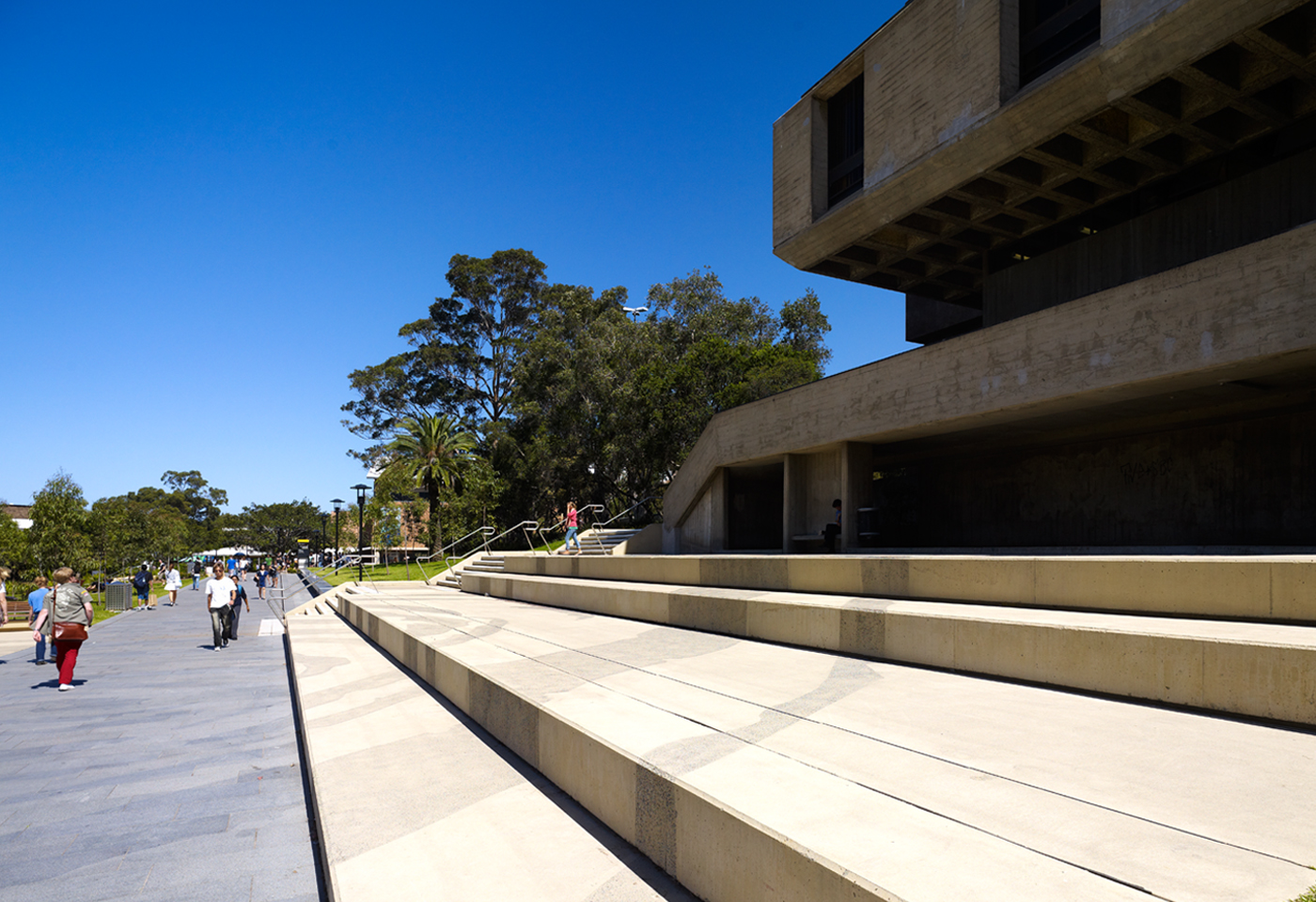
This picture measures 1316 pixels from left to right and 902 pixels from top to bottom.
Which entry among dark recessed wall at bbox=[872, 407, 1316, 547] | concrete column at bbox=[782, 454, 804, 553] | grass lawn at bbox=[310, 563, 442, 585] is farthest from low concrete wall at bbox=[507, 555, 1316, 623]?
grass lawn at bbox=[310, 563, 442, 585]

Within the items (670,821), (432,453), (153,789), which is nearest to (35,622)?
(153,789)

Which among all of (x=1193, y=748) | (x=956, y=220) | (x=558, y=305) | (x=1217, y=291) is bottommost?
(x=1193, y=748)

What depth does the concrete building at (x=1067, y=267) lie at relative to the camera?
36.8 feet

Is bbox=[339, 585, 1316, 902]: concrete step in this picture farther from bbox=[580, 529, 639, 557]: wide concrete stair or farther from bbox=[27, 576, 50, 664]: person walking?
bbox=[580, 529, 639, 557]: wide concrete stair

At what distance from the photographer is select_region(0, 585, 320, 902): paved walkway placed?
4945 millimetres

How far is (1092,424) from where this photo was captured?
591 inches

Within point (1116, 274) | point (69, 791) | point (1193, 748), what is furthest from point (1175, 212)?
point (69, 791)

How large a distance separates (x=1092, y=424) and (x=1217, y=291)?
525 cm

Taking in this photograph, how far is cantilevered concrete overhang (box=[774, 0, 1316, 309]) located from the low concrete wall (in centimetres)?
942

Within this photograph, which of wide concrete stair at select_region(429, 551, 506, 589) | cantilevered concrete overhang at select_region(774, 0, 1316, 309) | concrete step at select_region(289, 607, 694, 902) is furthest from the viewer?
wide concrete stair at select_region(429, 551, 506, 589)

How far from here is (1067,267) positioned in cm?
1722

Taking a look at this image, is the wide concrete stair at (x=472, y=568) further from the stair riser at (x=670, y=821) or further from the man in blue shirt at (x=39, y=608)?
the stair riser at (x=670, y=821)

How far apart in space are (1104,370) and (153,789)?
502 inches

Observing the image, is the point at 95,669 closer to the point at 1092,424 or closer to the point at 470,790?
the point at 470,790
